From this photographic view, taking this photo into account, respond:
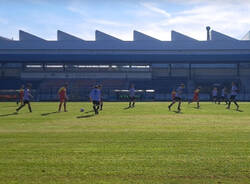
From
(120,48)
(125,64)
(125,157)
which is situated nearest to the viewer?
(125,157)

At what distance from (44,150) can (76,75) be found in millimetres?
53806

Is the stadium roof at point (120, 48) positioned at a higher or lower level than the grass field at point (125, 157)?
higher

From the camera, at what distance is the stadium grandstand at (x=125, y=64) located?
5906cm

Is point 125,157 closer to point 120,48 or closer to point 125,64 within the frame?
point 125,64

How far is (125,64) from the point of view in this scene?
62.7 metres

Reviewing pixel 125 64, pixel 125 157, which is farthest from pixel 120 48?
pixel 125 157

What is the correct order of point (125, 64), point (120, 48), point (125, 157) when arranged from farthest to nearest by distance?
point (120, 48) < point (125, 64) < point (125, 157)

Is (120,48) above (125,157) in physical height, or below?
above

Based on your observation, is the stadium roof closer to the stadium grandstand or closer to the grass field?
the stadium grandstand

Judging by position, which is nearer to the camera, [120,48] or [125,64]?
[125,64]

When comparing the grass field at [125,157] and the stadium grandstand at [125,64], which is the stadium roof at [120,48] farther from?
the grass field at [125,157]

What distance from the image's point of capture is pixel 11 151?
7359 millimetres

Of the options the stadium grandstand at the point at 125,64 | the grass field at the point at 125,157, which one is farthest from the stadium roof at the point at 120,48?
the grass field at the point at 125,157

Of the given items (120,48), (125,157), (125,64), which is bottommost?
(125,157)
